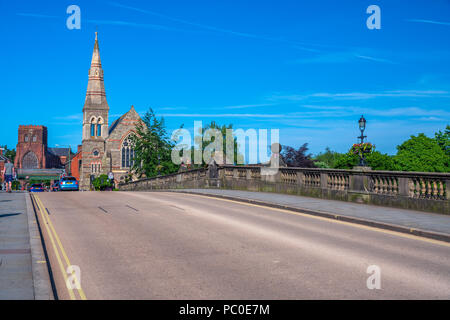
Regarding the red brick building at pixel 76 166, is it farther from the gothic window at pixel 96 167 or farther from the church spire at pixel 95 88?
the gothic window at pixel 96 167

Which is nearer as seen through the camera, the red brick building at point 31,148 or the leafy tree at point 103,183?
the leafy tree at point 103,183

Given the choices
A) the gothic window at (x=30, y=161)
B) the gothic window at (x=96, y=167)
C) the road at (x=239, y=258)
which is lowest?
the road at (x=239, y=258)

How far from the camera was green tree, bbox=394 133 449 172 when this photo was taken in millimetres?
67875

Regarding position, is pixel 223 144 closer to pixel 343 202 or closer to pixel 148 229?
pixel 343 202

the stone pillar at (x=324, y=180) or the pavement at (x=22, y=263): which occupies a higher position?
the stone pillar at (x=324, y=180)

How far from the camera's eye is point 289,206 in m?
15.8

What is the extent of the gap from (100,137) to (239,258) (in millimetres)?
80279

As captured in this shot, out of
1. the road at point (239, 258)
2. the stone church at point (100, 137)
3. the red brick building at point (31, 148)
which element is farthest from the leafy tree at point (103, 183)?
the red brick building at point (31, 148)

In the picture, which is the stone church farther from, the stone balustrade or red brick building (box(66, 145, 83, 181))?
the stone balustrade

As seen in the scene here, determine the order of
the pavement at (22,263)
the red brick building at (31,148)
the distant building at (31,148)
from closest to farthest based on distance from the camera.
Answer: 1. the pavement at (22,263)
2. the distant building at (31,148)
3. the red brick building at (31,148)

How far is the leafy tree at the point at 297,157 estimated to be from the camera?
4544 cm

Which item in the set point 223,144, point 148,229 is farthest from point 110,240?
point 223,144

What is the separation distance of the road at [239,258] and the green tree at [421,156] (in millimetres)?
62207

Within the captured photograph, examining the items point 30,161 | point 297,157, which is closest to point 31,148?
point 30,161
